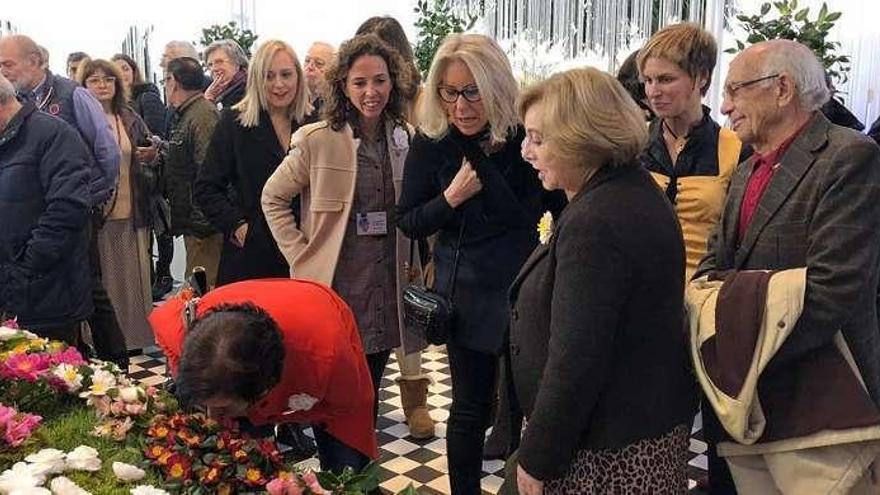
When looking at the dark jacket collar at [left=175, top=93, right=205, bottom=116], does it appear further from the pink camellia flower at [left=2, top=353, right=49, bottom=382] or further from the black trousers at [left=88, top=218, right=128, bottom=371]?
the pink camellia flower at [left=2, top=353, right=49, bottom=382]

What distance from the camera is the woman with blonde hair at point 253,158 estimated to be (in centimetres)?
334

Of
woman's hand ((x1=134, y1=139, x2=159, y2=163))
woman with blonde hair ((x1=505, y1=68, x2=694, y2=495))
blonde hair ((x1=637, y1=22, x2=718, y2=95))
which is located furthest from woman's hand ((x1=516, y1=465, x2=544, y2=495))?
woman's hand ((x1=134, y1=139, x2=159, y2=163))

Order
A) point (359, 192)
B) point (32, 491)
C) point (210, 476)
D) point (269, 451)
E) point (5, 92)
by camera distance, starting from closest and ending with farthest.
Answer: point (32, 491)
point (210, 476)
point (269, 451)
point (359, 192)
point (5, 92)

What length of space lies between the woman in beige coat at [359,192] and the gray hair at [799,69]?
4.17 ft

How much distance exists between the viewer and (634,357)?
174cm

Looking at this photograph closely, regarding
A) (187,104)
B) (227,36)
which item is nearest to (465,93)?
(187,104)

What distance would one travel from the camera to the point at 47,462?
1444 millimetres

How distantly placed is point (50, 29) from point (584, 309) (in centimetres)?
736

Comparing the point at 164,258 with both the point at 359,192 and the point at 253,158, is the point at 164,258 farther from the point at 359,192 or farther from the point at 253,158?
the point at 359,192

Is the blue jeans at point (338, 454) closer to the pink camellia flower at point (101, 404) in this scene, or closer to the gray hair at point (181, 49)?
the pink camellia flower at point (101, 404)

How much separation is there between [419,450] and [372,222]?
1.03m

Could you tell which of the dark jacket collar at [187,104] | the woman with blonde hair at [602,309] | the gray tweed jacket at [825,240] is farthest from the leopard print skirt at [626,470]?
the dark jacket collar at [187,104]

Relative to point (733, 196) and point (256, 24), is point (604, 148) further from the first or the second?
point (256, 24)

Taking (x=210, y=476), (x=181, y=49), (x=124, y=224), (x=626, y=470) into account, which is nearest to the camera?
(x=210, y=476)
